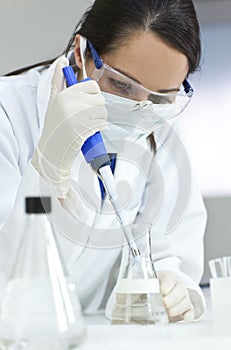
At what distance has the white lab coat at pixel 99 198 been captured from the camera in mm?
1383

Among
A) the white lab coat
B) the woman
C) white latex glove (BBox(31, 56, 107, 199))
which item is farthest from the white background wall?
white latex glove (BBox(31, 56, 107, 199))

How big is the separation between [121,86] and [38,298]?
2.68 feet

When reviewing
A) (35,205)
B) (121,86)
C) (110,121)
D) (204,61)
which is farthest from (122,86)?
(204,61)

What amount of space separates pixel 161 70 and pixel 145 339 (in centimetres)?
67

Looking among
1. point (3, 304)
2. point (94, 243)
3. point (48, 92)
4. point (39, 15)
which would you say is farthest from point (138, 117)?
point (39, 15)

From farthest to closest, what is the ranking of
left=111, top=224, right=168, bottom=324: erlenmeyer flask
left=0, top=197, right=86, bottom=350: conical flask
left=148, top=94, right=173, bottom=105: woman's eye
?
left=148, top=94, right=173, bottom=105: woman's eye
left=111, top=224, right=168, bottom=324: erlenmeyer flask
left=0, top=197, right=86, bottom=350: conical flask

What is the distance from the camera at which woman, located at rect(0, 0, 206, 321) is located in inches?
50.4

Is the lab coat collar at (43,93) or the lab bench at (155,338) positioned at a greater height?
the lab coat collar at (43,93)

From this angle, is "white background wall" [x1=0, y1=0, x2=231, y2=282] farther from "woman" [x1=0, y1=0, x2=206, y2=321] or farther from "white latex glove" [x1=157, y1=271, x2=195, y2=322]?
"white latex glove" [x1=157, y1=271, x2=195, y2=322]

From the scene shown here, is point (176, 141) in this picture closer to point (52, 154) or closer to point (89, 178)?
point (89, 178)

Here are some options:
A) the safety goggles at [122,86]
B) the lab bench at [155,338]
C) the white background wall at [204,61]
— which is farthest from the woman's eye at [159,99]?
the white background wall at [204,61]

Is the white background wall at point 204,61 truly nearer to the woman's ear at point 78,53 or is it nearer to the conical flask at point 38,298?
the woman's ear at point 78,53

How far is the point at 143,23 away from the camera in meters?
1.38

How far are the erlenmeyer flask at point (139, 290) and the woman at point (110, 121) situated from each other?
0.62 ft
